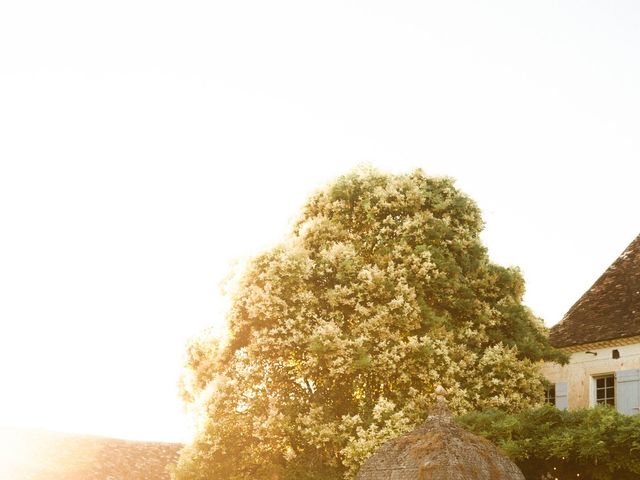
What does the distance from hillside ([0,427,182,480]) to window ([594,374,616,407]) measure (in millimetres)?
14318

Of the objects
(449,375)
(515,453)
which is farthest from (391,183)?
(515,453)

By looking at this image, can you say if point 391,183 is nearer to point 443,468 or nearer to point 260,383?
point 260,383

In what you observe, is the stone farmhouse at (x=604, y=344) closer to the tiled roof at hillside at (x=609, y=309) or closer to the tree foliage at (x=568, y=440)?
the tiled roof at hillside at (x=609, y=309)

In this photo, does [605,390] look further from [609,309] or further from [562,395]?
[609,309]

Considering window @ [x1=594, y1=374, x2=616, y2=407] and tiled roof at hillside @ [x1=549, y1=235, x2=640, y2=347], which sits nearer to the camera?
tiled roof at hillside @ [x1=549, y1=235, x2=640, y2=347]

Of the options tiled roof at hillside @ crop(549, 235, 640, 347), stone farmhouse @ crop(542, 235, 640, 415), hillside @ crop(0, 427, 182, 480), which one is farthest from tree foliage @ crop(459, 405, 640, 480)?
hillside @ crop(0, 427, 182, 480)

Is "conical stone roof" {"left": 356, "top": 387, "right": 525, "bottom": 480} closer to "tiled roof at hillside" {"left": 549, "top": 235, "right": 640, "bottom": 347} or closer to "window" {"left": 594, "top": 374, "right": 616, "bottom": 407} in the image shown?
"tiled roof at hillside" {"left": 549, "top": 235, "right": 640, "bottom": 347}

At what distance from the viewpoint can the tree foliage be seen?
13.2 metres

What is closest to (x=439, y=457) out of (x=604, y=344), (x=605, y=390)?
(x=604, y=344)

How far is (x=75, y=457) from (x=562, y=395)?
16.0 meters

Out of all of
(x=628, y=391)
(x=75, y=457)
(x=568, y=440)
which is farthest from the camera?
(x=75, y=457)

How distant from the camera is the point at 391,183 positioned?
20.9 meters

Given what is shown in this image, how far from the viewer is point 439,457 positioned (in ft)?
36.8

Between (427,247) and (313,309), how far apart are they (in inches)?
137
